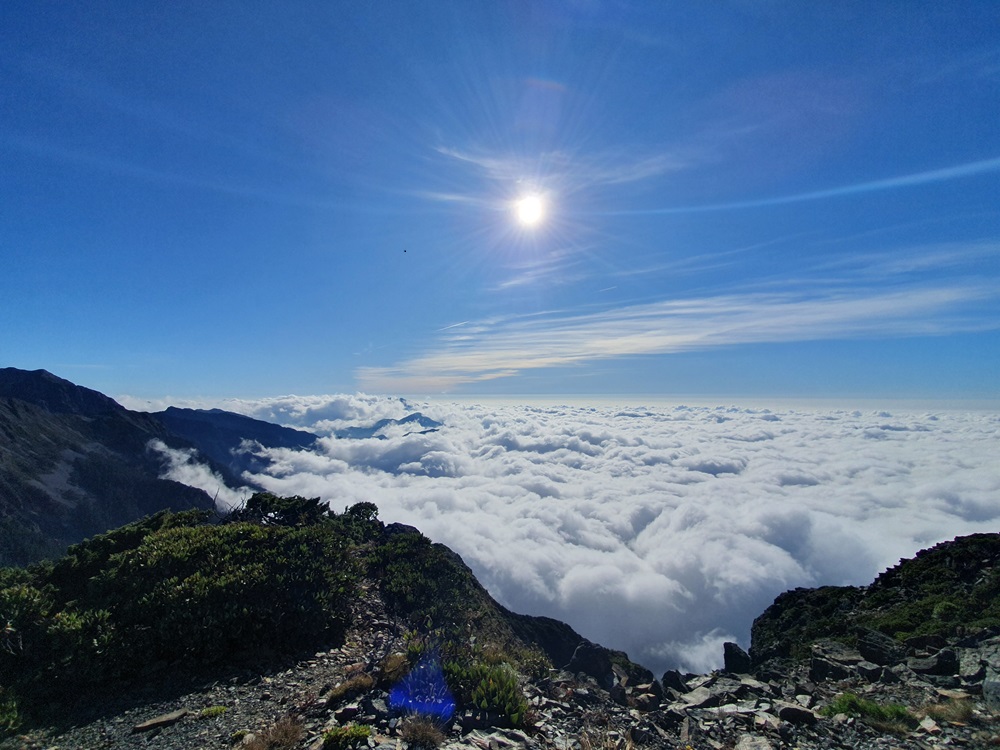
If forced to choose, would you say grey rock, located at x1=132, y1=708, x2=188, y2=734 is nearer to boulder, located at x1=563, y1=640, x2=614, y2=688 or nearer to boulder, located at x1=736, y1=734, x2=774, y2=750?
boulder, located at x1=736, y1=734, x2=774, y2=750

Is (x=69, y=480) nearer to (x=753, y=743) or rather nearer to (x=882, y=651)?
(x=753, y=743)

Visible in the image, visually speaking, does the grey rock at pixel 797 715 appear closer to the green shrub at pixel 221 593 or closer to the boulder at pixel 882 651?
the boulder at pixel 882 651

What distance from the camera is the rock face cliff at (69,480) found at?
235 ft

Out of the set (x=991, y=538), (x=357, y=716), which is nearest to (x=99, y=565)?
(x=357, y=716)

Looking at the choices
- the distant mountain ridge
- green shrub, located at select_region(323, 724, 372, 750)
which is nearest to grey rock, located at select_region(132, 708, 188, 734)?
green shrub, located at select_region(323, 724, 372, 750)

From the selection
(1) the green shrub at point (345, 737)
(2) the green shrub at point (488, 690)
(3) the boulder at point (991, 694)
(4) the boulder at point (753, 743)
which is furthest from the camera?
(3) the boulder at point (991, 694)

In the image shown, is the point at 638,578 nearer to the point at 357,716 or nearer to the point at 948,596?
the point at 948,596

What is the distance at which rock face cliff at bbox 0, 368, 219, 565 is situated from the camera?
2820 inches

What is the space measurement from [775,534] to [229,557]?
226607 mm

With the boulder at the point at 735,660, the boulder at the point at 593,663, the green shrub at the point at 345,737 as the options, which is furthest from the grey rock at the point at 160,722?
the boulder at the point at 735,660

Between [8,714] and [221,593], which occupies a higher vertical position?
[221,593]

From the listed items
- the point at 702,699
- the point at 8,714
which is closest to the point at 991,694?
the point at 702,699

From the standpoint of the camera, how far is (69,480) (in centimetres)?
9075

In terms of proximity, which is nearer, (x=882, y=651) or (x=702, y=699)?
(x=702, y=699)
